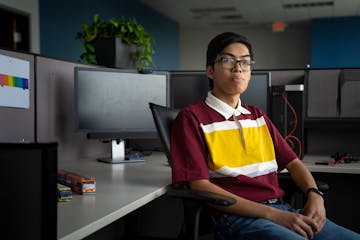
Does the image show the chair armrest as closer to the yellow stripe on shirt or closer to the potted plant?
the yellow stripe on shirt

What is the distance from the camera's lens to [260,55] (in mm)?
10117

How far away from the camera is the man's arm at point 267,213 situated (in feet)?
4.12

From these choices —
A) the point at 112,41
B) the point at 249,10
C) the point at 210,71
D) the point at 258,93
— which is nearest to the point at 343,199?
the point at 258,93

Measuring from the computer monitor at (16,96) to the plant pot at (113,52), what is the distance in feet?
2.12

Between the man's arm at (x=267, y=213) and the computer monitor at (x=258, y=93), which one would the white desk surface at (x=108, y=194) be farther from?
the computer monitor at (x=258, y=93)

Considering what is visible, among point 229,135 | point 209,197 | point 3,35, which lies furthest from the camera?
point 3,35

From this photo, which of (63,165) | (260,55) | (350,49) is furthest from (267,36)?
(63,165)

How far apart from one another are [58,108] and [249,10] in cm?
691

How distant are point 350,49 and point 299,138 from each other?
730cm

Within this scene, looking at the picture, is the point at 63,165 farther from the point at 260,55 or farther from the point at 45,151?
the point at 260,55

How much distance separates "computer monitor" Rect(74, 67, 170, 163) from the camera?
1.97 metres

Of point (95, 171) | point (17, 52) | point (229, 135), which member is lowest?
point (95, 171)

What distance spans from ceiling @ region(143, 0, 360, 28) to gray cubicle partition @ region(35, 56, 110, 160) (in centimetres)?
600

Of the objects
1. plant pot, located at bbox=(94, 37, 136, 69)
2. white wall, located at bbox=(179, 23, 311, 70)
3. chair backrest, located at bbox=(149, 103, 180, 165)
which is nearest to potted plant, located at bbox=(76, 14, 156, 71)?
plant pot, located at bbox=(94, 37, 136, 69)
